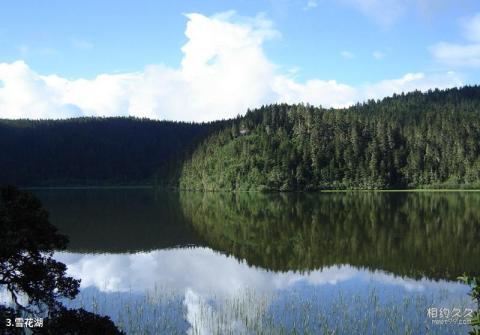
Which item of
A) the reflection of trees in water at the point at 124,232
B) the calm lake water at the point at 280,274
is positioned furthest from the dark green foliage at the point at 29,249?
the reflection of trees in water at the point at 124,232

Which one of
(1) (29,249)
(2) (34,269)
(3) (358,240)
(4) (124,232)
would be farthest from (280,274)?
(4) (124,232)

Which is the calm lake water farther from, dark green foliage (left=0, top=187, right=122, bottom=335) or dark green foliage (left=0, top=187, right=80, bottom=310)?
dark green foliage (left=0, top=187, right=80, bottom=310)

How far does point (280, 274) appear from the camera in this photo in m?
40.8

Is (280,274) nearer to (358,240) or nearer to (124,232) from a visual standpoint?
(358,240)

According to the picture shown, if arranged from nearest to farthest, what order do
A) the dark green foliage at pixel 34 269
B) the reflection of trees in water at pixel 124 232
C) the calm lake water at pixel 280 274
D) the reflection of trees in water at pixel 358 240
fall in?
the dark green foliage at pixel 34 269 → the calm lake water at pixel 280 274 → the reflection of trees in water at pixel 358 240 → the reflection of trees in water at pixel 124 232

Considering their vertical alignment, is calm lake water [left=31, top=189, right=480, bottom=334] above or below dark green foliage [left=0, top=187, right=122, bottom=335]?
below

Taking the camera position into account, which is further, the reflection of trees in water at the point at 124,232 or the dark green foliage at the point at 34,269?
the reflection of trees in water at the point at 124,232

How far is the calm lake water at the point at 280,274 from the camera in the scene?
26562mm

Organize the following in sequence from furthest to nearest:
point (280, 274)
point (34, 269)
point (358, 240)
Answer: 1. point (358, 240)
2. point (280, 274)
3. point (34, 269)

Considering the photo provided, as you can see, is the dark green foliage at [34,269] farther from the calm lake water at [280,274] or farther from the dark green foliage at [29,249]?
the calm lake water at [280,274]

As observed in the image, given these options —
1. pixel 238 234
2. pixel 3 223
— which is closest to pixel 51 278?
pixel 3 223

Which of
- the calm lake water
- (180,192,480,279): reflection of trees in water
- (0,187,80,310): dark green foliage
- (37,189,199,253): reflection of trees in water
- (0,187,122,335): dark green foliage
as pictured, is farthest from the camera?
(37,189,199,253): reflection of trees in water

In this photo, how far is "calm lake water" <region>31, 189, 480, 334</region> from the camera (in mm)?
26562

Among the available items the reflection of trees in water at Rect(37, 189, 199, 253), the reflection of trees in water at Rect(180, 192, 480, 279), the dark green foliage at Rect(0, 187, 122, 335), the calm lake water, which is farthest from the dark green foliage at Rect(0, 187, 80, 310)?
the reflection of trees in water at Rect(37, 189, 199, 253)
